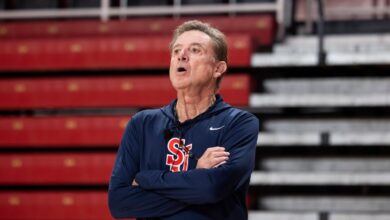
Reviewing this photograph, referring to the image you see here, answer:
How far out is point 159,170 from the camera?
1.64m

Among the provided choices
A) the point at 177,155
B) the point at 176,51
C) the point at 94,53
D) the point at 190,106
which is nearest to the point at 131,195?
the point at 177,155

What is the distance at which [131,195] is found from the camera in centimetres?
167

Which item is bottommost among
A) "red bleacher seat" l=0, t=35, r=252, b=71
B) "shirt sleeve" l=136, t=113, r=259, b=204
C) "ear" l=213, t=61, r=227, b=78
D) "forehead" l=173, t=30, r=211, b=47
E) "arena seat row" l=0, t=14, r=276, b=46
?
"red bleacher seat" l=0, t=35, r=252, b=71

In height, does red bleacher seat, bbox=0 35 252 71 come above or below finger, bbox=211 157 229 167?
below

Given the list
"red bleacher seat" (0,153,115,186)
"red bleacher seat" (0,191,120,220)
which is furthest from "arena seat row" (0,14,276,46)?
"red bleacher seat" (0,191,120,220)

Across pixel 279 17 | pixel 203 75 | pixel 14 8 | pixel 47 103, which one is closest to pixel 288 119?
pixel 279 17

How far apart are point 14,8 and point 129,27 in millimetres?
1135

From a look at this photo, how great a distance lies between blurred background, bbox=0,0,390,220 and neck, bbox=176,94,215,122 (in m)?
2.62

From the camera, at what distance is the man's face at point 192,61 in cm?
167

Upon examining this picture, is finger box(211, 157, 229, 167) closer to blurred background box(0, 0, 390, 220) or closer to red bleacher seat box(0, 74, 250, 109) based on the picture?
blurred background box(0, 0, 390, 220)

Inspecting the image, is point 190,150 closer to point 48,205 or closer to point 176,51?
point 176,51

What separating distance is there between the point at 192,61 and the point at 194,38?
0.05 metres

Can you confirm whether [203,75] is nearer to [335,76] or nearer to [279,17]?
[335,76]

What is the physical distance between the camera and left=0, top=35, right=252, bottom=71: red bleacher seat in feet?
15.9
